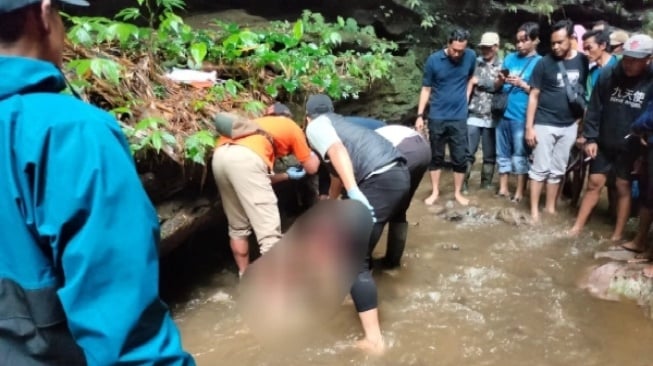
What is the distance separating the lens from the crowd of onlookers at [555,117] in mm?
5168

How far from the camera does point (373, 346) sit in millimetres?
3902

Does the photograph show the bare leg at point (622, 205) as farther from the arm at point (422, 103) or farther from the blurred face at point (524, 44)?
the arm at point (422, 103)

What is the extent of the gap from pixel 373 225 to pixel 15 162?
9.74 feet

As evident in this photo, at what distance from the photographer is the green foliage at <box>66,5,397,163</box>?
4184mm

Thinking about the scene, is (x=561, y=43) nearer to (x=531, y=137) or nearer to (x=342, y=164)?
(x=531, y=137)

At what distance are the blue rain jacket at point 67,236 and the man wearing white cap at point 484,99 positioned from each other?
19.8 ft


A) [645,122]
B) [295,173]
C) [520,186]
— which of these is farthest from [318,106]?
[520,186]

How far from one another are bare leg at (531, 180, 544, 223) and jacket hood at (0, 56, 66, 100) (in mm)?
5790

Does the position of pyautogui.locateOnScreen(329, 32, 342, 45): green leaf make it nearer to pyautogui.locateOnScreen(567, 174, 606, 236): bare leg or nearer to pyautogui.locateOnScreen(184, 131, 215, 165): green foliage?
pyautogui.locateOnScreen(184, 131, 215, 165): green foliage

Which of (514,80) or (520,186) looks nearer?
(514,80)

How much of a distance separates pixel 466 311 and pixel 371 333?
38.3 inches

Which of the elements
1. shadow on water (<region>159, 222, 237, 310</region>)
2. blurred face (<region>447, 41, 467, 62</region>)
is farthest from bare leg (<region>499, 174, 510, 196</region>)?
shadow on water (<region>159, 222, 237, 310</region>)

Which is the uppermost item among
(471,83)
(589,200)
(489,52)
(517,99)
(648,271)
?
(489,52)

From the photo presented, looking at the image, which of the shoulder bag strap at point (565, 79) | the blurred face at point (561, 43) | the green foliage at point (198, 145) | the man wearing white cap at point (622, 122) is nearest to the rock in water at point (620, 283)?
the man wearing white cap at point (622, 122)
